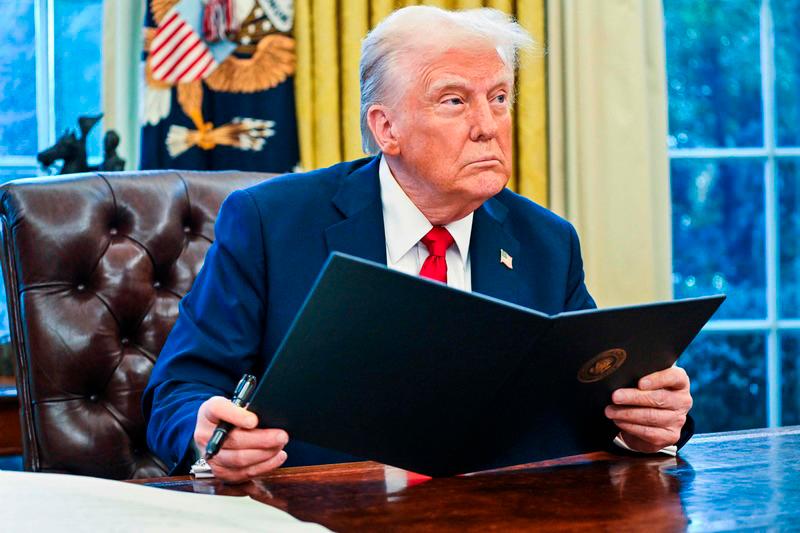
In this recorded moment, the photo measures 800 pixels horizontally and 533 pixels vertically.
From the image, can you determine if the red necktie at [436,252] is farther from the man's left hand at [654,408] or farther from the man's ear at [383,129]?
the man's left hand at [654,408]

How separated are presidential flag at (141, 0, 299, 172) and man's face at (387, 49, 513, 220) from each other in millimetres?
1238

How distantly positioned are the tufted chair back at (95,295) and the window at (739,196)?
2.19 meters

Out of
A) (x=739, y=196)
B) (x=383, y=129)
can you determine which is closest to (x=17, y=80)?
(x=383, y=129)

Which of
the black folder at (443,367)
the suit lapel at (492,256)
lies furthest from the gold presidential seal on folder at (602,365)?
the suit lapel at (492,256)

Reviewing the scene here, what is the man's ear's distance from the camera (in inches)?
75.0

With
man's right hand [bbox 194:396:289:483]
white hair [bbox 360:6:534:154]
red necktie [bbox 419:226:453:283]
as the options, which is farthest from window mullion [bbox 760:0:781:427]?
man's right hand [bbox 194:396:289:483]

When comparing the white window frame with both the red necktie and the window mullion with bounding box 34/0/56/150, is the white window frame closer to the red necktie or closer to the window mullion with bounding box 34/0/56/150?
the window mullion with bounding box 34/0/56/150

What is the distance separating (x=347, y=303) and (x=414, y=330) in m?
0.09

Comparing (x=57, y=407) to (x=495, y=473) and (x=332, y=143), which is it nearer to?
(x=495, y=473)

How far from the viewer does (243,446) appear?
4.05 ft

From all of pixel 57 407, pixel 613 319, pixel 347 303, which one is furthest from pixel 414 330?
pixel 57 407

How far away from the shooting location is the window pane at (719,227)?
12.4 ft

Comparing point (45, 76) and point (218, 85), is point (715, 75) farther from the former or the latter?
point (45, 76)

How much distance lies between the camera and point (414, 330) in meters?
1.11
